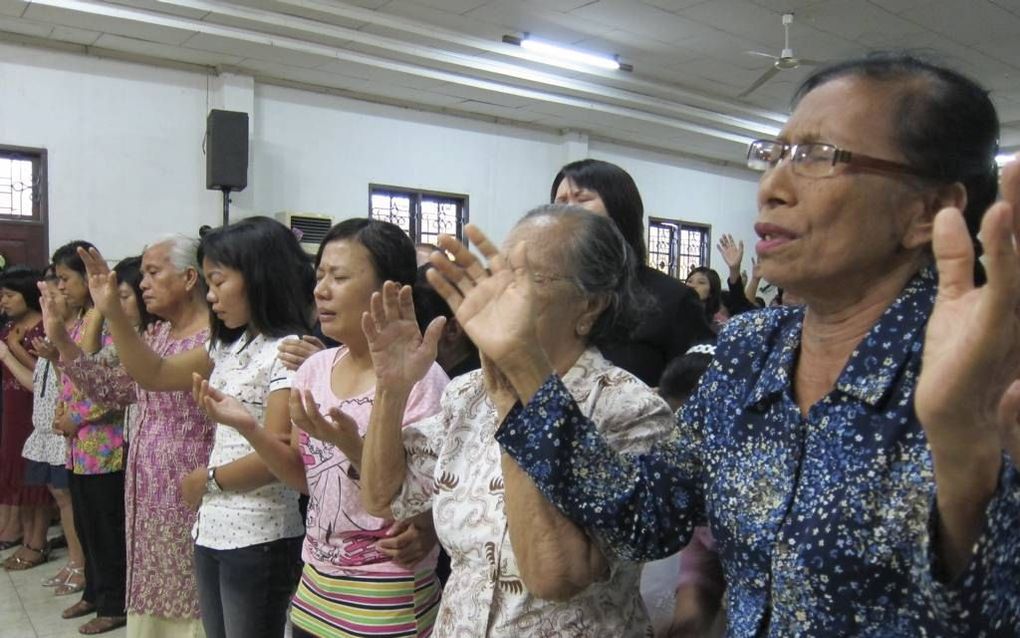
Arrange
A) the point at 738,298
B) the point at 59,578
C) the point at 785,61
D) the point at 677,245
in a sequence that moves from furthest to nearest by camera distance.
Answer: the point at 677,245
the point at 785,61
the point at 59,578
the point at 738,298

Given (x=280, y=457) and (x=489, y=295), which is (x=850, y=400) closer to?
(x=489, y=295)

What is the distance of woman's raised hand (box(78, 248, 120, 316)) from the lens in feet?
8.07

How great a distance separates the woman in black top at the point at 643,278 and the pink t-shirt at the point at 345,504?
1.67 ft

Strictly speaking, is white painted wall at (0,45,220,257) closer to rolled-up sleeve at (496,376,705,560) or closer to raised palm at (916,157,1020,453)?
rolled-up sleeve at (496,376,705,560)

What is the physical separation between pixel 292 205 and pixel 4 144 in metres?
2.28

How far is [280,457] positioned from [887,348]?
1.39m

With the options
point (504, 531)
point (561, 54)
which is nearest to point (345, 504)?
point (504, 531)

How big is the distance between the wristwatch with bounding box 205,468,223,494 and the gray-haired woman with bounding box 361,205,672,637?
3.11ft

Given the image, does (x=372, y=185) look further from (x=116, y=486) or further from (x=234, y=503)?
(x=234, y=503)

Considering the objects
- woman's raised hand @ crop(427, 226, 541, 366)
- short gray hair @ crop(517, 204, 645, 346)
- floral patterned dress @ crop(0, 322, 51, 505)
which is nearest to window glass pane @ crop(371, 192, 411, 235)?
floral patterned dress @ crop(0, 322, 51, 505)

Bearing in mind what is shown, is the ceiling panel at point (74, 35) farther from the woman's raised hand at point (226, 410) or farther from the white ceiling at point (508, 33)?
the woman's raised hand at point (226, 410)

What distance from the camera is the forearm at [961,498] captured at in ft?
2.27

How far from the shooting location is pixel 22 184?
632 cm

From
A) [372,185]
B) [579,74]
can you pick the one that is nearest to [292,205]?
[372,185]
